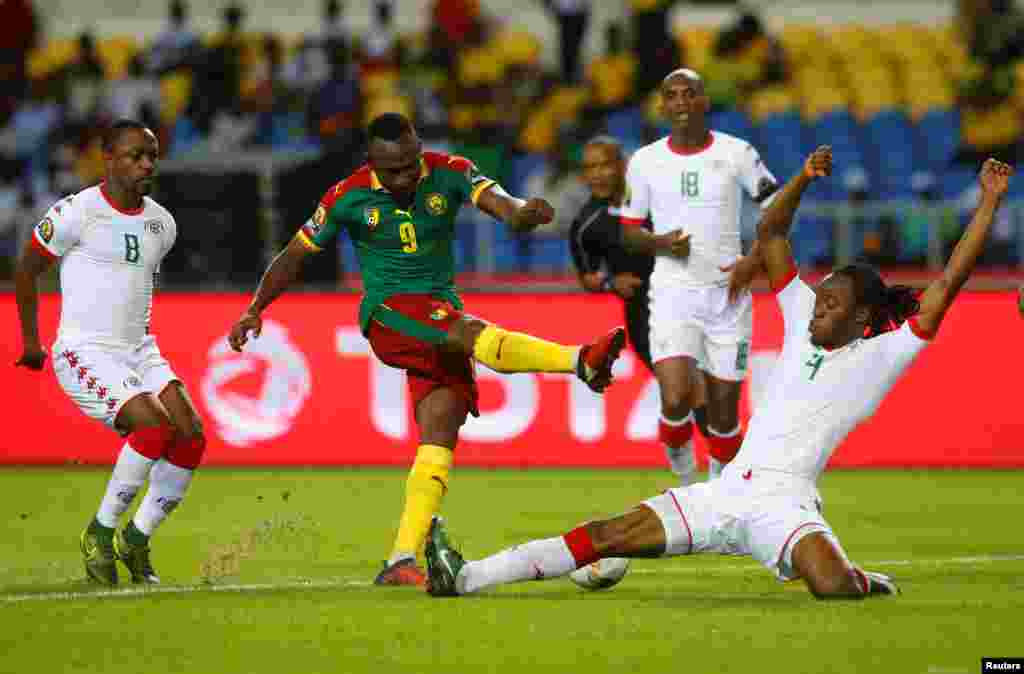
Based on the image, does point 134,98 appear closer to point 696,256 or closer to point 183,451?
point 696,256

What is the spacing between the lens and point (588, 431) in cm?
1526

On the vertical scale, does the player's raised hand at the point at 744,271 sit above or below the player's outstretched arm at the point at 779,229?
below

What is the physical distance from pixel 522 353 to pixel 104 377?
7.02ft

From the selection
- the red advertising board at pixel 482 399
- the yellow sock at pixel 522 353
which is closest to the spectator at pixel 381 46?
the red advertising board at pixel 482 399

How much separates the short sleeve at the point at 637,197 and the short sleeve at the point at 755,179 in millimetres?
596

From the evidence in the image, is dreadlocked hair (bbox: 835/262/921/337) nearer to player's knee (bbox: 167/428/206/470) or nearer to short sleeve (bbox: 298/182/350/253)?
short sleeve (bbox: 298/182/350/253)

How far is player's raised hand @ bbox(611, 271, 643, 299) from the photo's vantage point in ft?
38.6

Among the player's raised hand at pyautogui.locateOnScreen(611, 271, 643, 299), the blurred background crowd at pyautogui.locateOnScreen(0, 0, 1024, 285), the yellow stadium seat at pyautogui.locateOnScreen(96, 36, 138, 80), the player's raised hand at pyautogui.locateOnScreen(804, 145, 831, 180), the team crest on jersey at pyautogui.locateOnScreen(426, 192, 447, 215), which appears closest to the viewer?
the player's raised hand at pyautogui.locateOnScreen(804, 145, 831, 180)

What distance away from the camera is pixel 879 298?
809cm

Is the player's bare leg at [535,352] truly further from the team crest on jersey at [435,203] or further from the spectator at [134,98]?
the spectator at [134,98]

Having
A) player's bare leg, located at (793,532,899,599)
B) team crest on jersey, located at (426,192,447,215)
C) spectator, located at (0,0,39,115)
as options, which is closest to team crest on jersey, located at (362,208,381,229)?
team crest on jersey, located at (426,192,447,215)

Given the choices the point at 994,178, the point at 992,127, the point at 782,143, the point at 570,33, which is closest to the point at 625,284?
the point at 994,178

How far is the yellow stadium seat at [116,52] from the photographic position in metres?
23.4

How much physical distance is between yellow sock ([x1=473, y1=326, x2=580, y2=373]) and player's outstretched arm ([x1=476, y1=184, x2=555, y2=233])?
1.62ft
